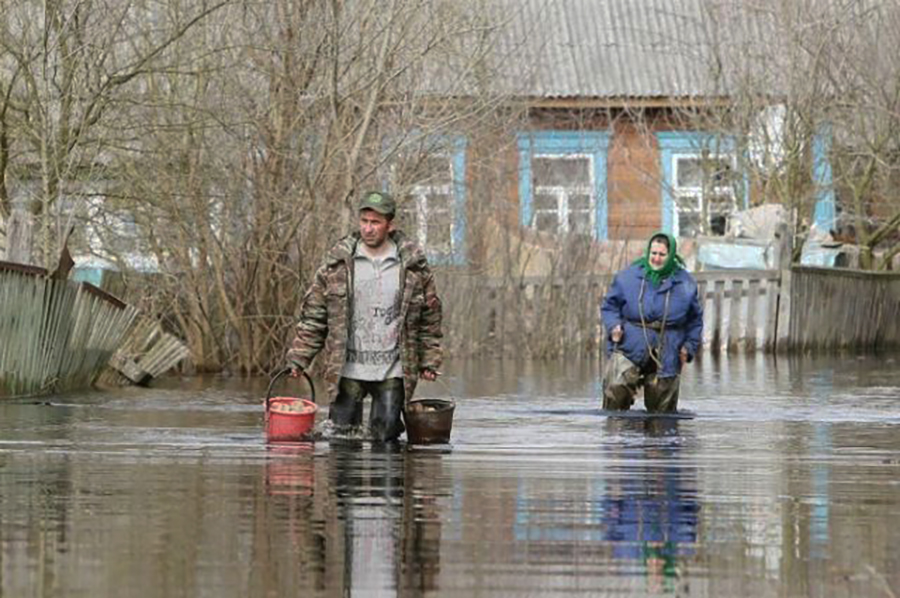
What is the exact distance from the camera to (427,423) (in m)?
17.0

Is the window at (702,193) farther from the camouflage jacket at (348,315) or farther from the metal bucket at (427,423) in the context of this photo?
the camouflage jacket at (348,315)

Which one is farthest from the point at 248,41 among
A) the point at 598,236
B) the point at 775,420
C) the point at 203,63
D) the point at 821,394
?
the point at 598,236

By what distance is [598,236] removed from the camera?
40.2 meters

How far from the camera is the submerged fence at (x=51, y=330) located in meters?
22.7

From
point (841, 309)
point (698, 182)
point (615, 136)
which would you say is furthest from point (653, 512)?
point (615, 136)

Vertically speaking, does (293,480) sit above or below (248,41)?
below

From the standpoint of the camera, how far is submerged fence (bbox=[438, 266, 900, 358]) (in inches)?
1433

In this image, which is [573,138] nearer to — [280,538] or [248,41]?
[248,41]

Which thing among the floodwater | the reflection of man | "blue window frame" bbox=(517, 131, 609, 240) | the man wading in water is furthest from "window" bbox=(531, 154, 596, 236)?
the reflection of man

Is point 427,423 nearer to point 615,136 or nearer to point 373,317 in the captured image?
point 373,317

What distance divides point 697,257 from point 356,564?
30842mm

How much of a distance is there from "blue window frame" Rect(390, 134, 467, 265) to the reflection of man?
42.4 feet

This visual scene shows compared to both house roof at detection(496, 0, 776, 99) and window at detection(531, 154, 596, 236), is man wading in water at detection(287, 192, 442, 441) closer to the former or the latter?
window at detection(531, 154, 596, 236)

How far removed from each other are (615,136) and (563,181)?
4726 millimetres
